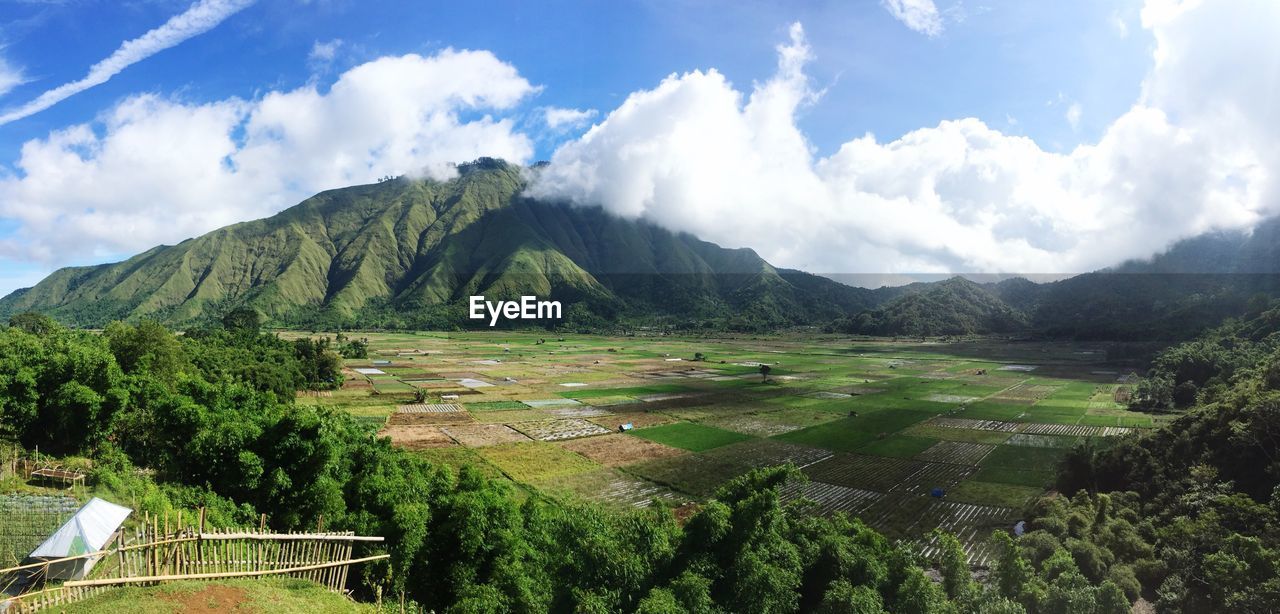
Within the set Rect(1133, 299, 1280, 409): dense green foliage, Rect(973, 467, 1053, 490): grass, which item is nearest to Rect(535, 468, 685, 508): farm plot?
Rect(973, 467, 1053, 490): grass

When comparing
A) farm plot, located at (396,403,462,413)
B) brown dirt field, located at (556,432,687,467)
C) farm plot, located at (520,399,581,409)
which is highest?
farm plot, located at (396,403,462,413)

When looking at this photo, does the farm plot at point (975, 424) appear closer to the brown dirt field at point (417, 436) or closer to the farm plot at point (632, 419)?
the farm plot at point (632, 419)

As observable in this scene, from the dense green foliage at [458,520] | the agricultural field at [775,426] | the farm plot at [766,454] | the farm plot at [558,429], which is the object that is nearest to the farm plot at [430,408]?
the agricultural field at [775,426]

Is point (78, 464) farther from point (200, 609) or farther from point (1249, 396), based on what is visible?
point (1249, 396)

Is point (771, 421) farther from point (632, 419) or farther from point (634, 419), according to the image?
point (632, 419)

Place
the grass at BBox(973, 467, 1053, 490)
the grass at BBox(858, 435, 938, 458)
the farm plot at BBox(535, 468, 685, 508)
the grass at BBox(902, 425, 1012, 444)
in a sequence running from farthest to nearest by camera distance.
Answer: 1. the grass at BBox(902, 425, 1012, 444)
2. the grass at BBox(858, 435, 938, 458)
3. the grass at BBox(973, 467, 1053, 490)
4. the farm plot at BBox(535, 468, 685, 508)

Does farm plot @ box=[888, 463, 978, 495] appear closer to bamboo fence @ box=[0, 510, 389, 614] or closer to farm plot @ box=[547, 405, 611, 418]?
farm plot @ box=[547, 405, 611, 418]
